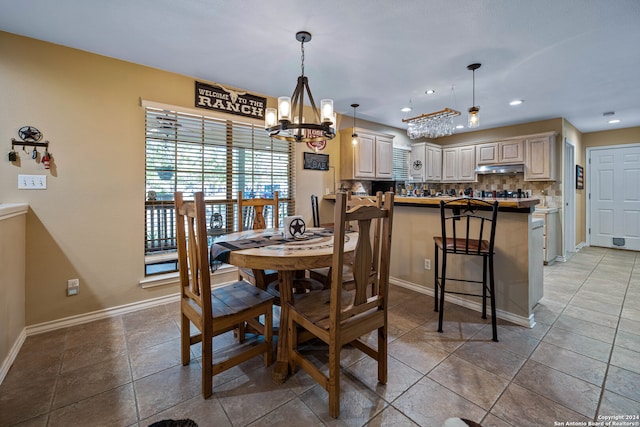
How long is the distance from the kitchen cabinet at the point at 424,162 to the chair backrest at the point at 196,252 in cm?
502

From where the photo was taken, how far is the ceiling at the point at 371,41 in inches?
78.4

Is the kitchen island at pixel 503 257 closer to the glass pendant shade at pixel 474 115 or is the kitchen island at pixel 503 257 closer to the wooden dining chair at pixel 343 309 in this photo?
the glass pendant shade at pixel 474 115

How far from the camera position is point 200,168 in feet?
10.6

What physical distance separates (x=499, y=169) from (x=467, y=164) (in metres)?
0.62

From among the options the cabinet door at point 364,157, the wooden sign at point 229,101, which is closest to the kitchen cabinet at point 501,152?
the cabinet door at point 364,157

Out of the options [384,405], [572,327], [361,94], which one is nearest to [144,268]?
[384,405]

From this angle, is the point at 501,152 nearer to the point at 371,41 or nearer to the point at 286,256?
the point at 371,41

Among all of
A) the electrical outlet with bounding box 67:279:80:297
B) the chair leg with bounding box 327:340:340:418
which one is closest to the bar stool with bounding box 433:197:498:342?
the chair leg with bounding box 327:340:340:418

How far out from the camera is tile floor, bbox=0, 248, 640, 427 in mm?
1482

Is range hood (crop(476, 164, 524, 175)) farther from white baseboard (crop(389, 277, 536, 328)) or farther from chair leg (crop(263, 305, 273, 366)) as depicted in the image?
chair leg (crop(263, 305, 273, 366))

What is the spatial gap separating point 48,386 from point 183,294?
36.0 inches

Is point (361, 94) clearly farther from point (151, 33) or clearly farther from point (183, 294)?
point (183, 294)

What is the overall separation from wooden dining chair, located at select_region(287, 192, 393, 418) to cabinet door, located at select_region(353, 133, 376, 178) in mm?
2961

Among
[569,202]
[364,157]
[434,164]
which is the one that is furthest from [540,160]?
[364,157]
